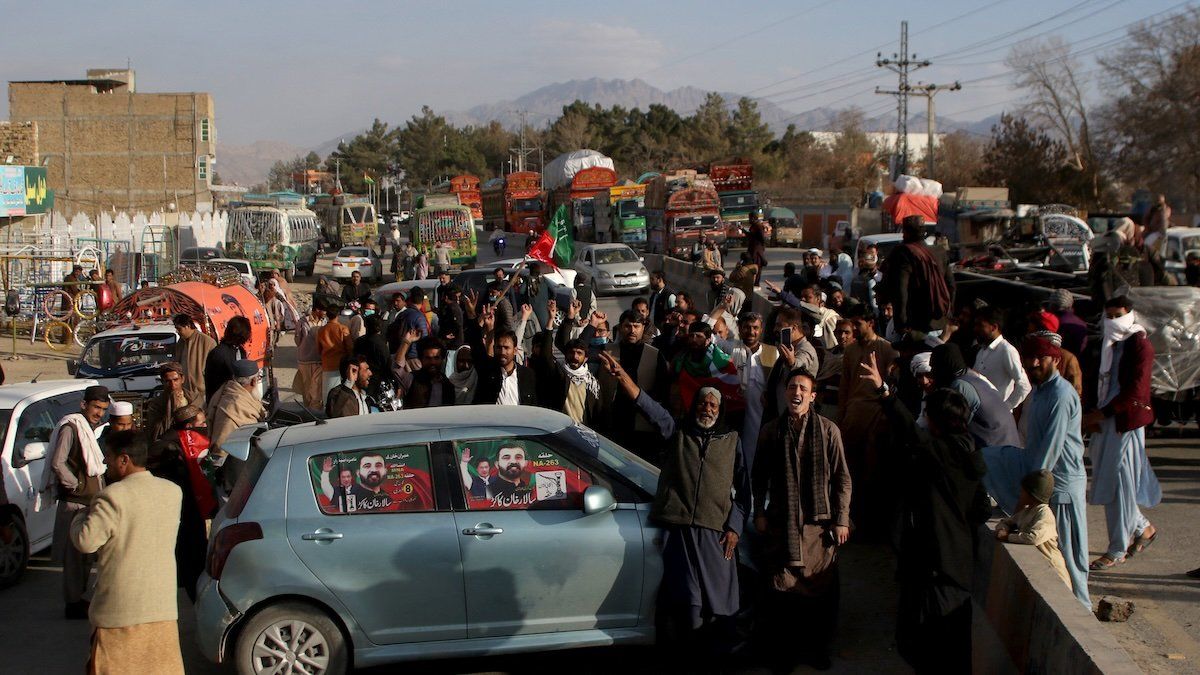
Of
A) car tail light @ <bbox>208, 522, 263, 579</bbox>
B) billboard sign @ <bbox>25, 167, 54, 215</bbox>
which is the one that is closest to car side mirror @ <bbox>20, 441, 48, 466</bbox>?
car tail light @ <bbox>208, 522, 263, 579</bbox>

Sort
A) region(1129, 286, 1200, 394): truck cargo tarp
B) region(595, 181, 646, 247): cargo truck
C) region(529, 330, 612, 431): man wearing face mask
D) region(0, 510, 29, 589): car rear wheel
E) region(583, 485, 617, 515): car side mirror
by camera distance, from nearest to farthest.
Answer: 1. region(583, 485, 617, 515): car side mirror
2. region(0, 510, 29, 589): car rear wheel
3. region(529, 330, 612, 431): man wearing face mask
4. region(1129, 286, 1200, 394): truck cargo tarp
5. region(595, 181, 646, 247): cargo truck

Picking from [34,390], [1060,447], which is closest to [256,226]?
[34,390]

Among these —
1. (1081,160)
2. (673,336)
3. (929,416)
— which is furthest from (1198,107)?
(929,416)

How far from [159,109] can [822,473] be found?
66.4 metres

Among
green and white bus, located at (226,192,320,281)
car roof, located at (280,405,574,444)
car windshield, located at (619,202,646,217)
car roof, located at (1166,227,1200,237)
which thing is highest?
car windshield, located at (619,202,646,217)

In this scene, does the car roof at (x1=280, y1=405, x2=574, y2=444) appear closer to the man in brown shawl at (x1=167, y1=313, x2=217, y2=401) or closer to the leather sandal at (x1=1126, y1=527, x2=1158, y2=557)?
the leather sandal at (x1=1126, y1=527, x2=1158, y2=557)

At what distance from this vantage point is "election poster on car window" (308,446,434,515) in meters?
6.25

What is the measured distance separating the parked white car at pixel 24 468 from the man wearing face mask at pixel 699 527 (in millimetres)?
4974

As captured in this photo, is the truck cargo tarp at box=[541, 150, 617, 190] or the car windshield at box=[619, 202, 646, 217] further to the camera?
the truck cargo tarp at box=[541, 150, 617, 190]

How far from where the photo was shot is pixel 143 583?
16.8ft

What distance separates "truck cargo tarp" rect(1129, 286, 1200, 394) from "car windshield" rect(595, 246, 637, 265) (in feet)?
68.2

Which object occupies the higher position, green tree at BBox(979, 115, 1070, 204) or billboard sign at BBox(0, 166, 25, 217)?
green tree at BBox(979, 115, 1070, 204)

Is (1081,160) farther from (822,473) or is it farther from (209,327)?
(822,473)

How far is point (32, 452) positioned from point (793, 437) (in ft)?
20.3
